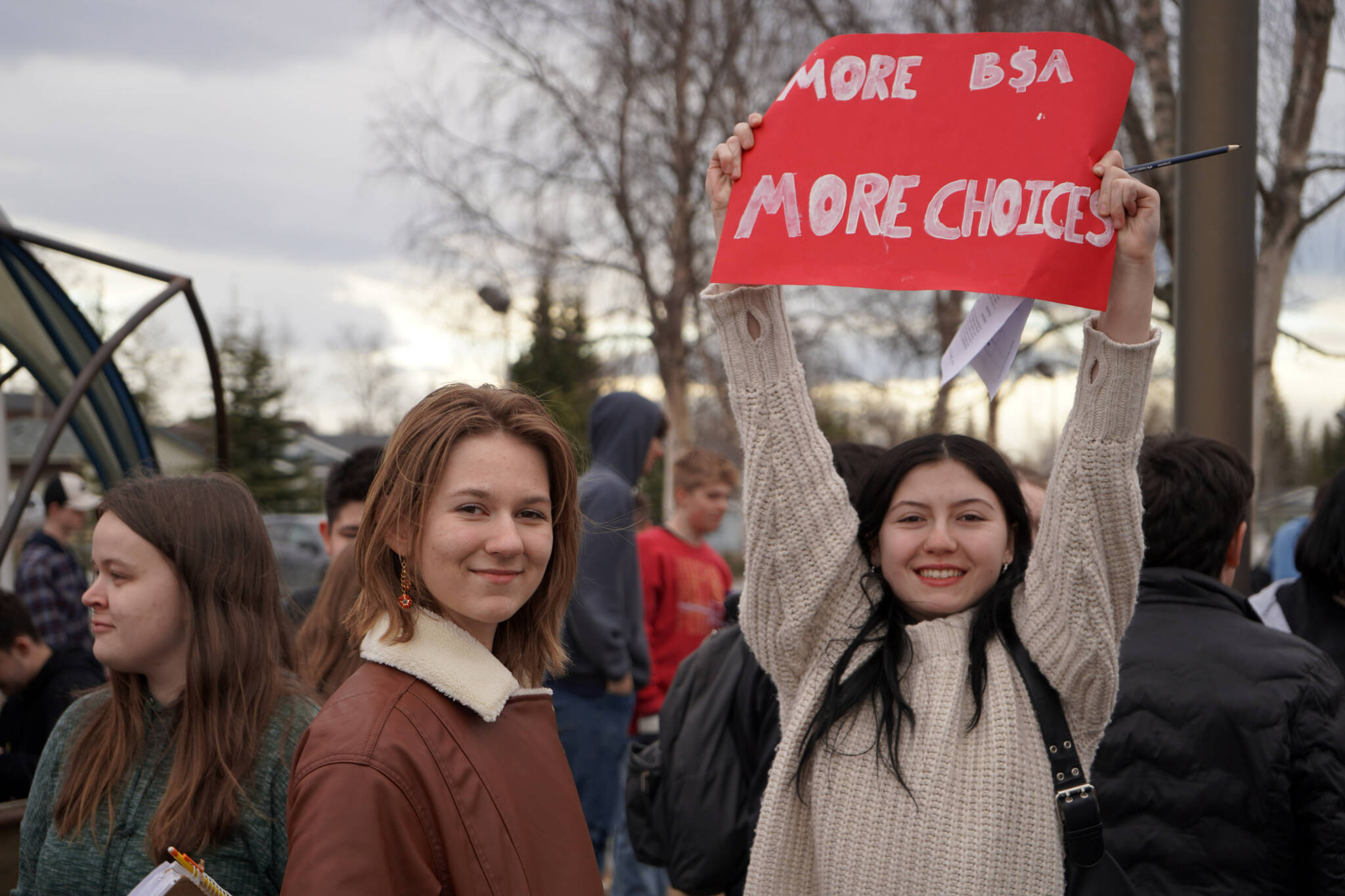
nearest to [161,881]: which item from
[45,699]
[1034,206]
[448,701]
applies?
[448,701]

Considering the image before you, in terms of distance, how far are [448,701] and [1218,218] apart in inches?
106

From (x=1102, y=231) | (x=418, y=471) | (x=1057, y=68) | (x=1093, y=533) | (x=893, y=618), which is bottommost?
(x=893, y=618)

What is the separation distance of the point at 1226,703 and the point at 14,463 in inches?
1688

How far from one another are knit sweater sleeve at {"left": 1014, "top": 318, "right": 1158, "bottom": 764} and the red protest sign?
0.14 m

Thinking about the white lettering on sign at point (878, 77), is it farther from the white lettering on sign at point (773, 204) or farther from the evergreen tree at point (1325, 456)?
the evergreen tree at point (1325, 456)

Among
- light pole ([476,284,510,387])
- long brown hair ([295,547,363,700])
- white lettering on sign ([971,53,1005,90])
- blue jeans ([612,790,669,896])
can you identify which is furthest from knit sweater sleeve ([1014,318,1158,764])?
light pole ([476,284,510,387])

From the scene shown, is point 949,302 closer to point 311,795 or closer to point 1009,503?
point 1009,503

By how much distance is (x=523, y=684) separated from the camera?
1893mm

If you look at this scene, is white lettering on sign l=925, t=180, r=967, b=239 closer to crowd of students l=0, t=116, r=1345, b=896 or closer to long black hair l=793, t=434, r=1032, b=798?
crowd of students l=0, t=116, r=1345, b=896

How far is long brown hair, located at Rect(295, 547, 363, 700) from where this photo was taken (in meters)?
2.95

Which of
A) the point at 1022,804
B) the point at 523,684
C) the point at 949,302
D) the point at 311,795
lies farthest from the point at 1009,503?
the point at 949,302

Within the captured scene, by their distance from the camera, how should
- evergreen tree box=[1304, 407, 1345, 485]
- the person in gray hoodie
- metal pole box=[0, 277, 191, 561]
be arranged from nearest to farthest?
metal pole box=[0, 277, 191, 561]
the person in gray hoodie
evergreen tree box=[1304, 407, 1345, 485]

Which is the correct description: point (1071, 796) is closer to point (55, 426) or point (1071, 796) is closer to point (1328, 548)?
point (1328, 548)

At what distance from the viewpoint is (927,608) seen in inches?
83.3
